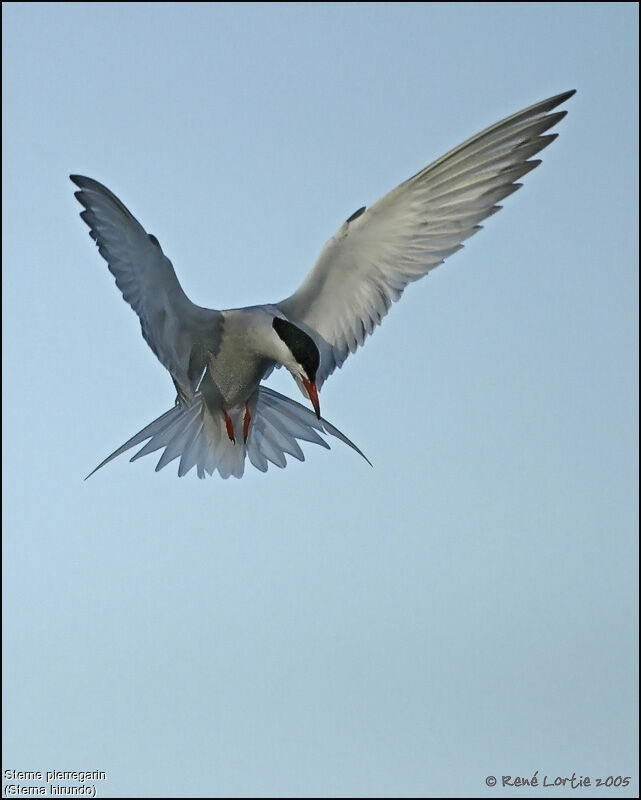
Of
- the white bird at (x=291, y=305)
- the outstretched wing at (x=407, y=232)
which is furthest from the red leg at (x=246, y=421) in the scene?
the outstretched wing at (x=407, y=232)

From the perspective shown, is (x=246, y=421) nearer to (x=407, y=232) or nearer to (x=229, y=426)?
(x=229, y=426)

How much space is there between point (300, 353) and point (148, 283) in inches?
24.1

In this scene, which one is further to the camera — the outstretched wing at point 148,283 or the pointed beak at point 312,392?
the pointed beak at point 312,392

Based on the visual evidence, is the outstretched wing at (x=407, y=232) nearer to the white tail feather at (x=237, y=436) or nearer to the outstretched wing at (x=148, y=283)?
the white tail feather at (x=237, y=436)

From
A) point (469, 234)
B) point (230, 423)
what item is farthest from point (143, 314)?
point (469, 234)

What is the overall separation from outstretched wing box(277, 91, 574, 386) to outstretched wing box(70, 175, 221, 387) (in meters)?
0.55

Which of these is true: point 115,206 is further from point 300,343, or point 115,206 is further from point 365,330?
point 365,330

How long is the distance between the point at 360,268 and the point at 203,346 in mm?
775

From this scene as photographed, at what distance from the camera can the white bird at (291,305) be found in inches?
168

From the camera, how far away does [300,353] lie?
428 centimetres

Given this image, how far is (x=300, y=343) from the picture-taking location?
4266 millimetres

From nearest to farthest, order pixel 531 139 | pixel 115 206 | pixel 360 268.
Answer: pixel 115 206, pixel 531 139, pixel 360 268

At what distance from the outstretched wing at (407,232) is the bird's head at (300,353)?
52 cm

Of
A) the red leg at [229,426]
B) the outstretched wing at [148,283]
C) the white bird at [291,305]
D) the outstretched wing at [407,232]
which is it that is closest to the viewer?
the outstretched wing at [148,283]
